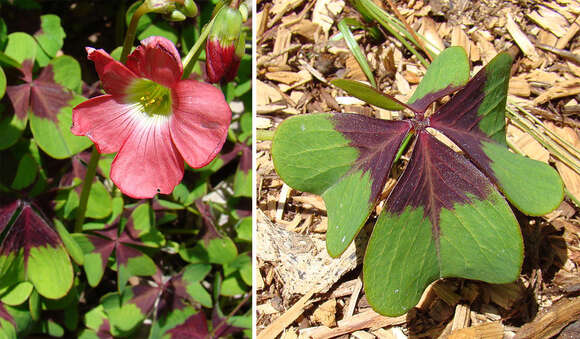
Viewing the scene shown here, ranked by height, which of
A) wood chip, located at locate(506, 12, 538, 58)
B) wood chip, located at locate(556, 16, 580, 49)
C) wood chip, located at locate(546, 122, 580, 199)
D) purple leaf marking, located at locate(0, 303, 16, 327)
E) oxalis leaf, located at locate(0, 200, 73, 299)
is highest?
wood chip, located at locate(556, 16, 580, 49)

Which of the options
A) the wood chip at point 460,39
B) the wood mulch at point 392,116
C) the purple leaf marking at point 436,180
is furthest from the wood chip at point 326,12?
the purple leaf marking at point 436,180

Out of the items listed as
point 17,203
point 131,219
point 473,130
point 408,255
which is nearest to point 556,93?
point 473,130

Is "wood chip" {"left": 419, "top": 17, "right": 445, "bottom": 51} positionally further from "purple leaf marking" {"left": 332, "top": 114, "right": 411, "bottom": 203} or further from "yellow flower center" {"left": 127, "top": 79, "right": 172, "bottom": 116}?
"yellow flower center" {"left": 127, "top": 79, "right": 172, "bottom": 116}

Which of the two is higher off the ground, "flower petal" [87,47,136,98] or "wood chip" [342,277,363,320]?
"flower petal" [87,47,136,98]

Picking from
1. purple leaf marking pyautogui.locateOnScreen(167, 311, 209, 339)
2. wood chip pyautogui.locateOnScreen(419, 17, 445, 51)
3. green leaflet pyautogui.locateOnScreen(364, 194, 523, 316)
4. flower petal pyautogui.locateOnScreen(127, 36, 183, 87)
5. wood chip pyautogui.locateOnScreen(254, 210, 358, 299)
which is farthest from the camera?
purple leaf marking pyautogui.locateOnScreen(167, 311, 209, 339)

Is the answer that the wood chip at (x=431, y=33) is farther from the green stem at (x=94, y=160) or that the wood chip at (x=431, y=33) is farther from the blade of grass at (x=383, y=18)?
the green stem at (x=94, y=160)

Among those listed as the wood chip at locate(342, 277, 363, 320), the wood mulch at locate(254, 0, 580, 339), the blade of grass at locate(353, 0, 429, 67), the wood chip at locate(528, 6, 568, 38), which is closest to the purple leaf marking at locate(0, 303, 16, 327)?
the wood mulch at locate(254, 0, 580, 339)
